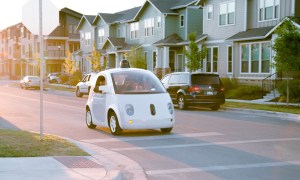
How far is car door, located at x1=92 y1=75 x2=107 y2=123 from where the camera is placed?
13.3 metres

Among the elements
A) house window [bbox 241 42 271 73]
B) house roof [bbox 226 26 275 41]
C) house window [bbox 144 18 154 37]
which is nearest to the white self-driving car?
house roof [bbox 226 26 275 41]

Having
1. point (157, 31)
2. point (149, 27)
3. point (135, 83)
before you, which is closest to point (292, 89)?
point (135, 83)

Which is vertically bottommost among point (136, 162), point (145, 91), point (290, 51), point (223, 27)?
point (136, 162)

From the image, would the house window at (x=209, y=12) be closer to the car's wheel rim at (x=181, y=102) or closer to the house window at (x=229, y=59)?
the house window at (x=229, y=59)

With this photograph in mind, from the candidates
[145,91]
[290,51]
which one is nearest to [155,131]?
[145,91]

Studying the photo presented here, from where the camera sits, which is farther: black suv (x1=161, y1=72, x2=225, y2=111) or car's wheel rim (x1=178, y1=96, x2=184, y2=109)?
car's wheel rim (x1=178, y1=96, x2=184, y2=109)

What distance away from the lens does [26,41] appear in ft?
293

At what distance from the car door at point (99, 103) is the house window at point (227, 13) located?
73.8 feet

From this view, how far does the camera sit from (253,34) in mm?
30859

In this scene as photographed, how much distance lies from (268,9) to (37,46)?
200 ft

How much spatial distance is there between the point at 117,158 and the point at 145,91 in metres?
3.84

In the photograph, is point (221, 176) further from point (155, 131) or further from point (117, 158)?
point (155, 131)

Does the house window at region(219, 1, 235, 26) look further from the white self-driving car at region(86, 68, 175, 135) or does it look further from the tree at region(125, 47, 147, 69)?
the white self-driving car at region(86, 68, 175, 135)

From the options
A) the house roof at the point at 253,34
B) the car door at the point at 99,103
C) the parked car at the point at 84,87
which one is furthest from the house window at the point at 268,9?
the car door at the point at 99,103
